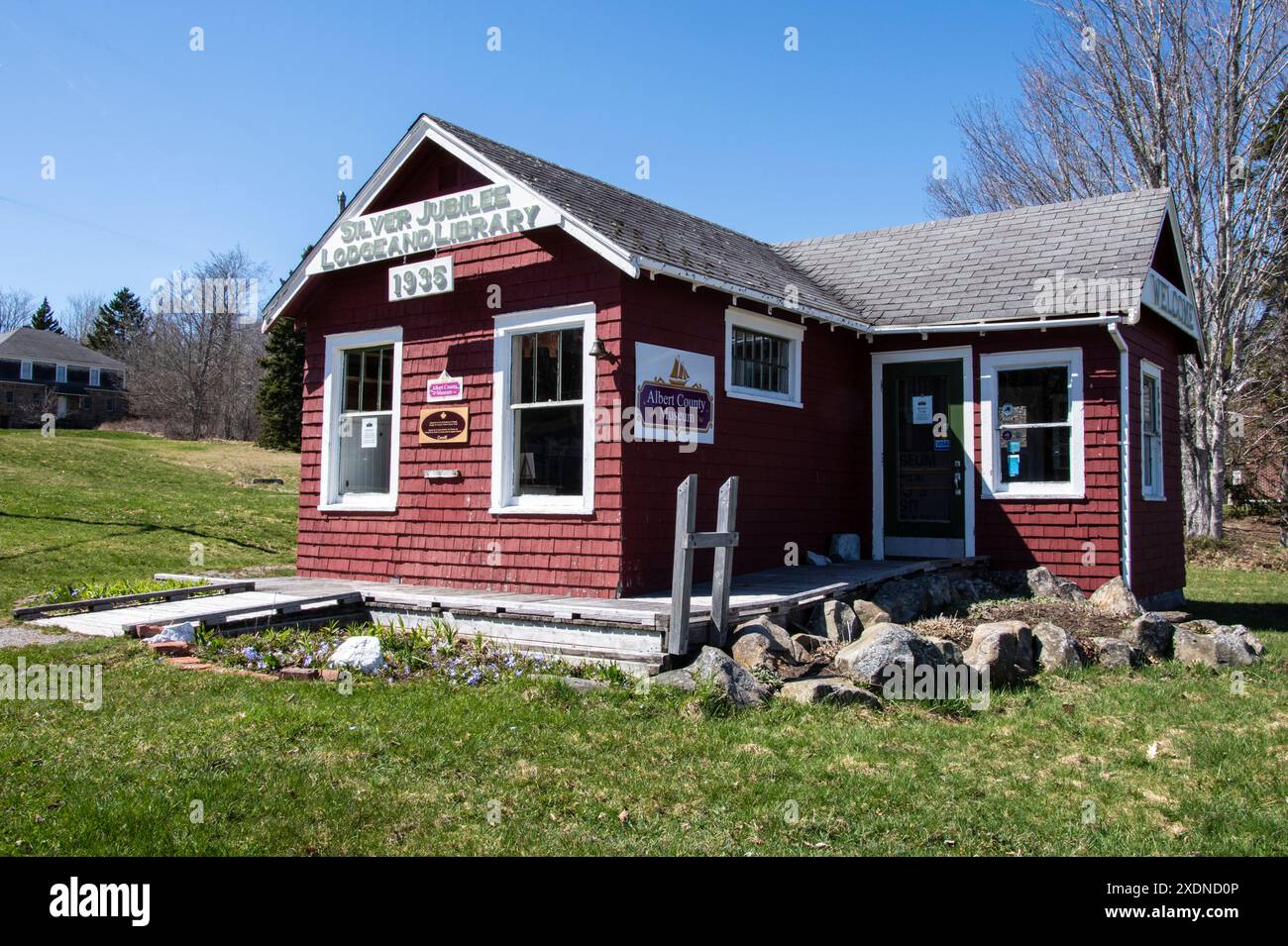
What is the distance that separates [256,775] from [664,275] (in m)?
6.23

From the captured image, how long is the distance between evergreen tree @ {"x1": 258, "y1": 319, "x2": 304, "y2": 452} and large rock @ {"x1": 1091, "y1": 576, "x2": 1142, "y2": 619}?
31.9 m

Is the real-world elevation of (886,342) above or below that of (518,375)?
above

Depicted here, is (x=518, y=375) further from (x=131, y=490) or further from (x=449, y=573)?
(x=131, y=490)

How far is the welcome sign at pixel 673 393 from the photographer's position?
9.42 meters

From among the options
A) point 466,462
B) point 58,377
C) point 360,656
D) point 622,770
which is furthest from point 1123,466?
point 58,377

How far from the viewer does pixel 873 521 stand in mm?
12891

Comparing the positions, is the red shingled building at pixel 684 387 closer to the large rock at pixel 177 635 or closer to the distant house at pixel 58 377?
the large rock at pixel 177 635

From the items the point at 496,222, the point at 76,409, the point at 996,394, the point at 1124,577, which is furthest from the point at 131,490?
the point at 76,409

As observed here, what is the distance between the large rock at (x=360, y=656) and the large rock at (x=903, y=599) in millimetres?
4850

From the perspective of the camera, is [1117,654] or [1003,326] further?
[1003,326]

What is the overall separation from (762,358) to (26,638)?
7.98m

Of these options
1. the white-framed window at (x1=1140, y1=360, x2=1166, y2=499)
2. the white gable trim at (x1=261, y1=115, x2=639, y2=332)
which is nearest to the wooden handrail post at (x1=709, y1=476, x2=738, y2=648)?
the white gable trim at (x1=261, y1=115, x2=639, y2=332)

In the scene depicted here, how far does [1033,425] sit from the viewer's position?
38.6 feet

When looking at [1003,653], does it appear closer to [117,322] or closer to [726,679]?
[726,679]
